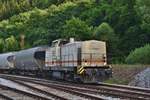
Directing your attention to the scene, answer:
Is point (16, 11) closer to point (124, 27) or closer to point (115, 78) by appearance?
point (124, 27)

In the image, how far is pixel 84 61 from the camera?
27984mm

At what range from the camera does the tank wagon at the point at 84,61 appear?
89.8 feet

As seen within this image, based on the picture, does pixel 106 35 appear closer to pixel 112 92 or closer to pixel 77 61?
pixel 77 61

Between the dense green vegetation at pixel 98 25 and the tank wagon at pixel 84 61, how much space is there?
48.8 feet

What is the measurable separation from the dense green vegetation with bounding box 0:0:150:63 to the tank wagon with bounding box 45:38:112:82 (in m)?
14.9

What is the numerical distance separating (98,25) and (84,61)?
148 ft

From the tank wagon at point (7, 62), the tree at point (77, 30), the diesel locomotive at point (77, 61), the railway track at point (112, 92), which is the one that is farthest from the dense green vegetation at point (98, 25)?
the railway track at point (112, 92)

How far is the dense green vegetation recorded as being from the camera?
54219 millimetres

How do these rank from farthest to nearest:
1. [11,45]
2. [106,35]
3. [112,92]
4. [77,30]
Result: [11,45]
[77,30]
[106,35]
[112,92]

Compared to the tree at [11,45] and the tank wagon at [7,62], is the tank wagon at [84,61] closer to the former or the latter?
the tank wagon at [7,62]

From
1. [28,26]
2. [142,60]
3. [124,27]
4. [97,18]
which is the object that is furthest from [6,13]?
[142,60]

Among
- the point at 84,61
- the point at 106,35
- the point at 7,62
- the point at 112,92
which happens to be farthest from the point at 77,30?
the point at 112,92

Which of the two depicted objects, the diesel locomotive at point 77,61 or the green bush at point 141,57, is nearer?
A: the diesel locomotive at point 77,61

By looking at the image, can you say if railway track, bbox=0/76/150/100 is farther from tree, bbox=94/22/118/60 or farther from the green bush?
tree, bbox=94/22/118/60
